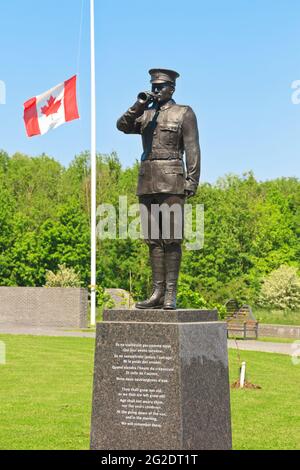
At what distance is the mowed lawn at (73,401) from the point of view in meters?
11.2

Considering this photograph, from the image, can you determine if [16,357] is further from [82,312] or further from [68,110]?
[82,312]

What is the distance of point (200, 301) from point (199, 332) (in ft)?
35.9

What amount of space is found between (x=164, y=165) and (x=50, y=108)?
2072 centimetres

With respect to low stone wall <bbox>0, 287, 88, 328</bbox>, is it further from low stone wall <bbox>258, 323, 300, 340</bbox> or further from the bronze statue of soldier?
the bronze statue of soldier

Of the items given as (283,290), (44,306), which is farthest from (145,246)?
(44,306)

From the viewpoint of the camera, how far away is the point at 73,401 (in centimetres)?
1437

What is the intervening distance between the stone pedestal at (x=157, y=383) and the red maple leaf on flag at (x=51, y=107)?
20984 millimetres

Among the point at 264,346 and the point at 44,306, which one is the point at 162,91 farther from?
the point at 44,306

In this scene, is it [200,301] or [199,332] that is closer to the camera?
[199,332]

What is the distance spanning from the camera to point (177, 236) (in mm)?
9727

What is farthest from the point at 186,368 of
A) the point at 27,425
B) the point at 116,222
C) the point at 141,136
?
the point at 116,222

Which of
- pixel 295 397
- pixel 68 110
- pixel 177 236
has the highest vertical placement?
pixel 68 110

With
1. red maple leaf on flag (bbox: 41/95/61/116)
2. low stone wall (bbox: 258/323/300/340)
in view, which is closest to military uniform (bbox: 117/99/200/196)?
red maple leaf on flag (bbox: 41/95/61/116)

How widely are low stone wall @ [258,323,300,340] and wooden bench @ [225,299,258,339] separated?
0.52 m
